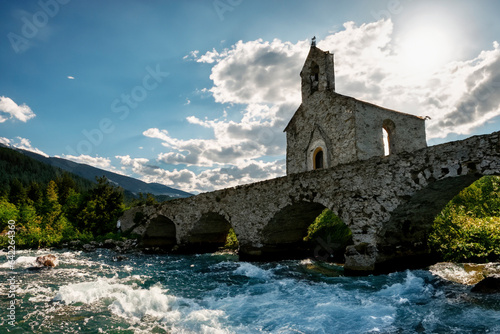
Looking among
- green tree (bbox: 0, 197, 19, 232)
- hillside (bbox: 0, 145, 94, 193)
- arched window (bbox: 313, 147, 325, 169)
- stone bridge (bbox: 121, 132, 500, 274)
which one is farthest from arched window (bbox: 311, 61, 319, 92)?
hillside (bbox: 0, 145, 94, 193)

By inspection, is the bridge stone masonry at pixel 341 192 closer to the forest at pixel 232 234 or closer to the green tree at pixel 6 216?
the forest at pixel 232 234

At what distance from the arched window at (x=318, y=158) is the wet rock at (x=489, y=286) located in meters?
13.1

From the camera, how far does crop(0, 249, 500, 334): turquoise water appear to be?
598 cm

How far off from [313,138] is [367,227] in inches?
469

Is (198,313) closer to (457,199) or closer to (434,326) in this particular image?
→ (434,326)

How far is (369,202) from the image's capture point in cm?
970

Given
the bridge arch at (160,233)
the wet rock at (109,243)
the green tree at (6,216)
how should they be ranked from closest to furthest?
the bridge arch at (160,233), the wet rock at (109,243), the green tree at (6,216)

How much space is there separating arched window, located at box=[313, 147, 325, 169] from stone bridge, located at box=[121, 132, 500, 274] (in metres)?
6.39

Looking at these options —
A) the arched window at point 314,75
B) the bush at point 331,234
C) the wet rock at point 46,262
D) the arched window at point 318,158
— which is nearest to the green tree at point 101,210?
the wet rock at point 46,262

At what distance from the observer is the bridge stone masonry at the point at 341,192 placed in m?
8.57

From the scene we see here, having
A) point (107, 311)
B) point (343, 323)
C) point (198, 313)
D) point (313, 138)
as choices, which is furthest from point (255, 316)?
point (313, 138)

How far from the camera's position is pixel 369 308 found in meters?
6.99

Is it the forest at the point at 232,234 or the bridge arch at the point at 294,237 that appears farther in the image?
the bridge arch at the point at 294,237

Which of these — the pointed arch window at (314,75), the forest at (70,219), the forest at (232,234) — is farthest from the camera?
the forest at (70,219)
